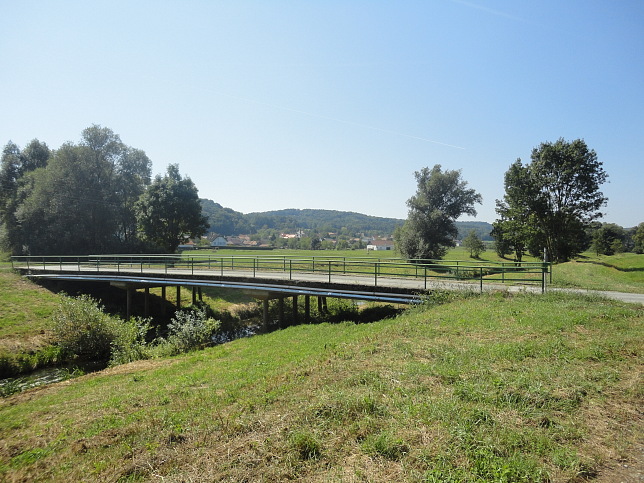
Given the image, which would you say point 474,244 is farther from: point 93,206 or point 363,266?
point 93,206

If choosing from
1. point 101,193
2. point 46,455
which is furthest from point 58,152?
point 46,455

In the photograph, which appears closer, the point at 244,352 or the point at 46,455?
the point at 46,455

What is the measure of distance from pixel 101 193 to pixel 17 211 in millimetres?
8750

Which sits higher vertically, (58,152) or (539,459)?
(58,152)

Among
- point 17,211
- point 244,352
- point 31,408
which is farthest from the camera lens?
point 17,211

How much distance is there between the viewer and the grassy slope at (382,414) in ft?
12.3

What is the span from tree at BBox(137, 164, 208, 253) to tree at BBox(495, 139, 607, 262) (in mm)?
34701

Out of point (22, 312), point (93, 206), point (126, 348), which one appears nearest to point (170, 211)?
point (93, 206)

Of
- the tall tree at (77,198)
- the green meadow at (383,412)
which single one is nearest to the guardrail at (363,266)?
the tall tree at (77,198)

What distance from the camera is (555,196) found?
31625 mm

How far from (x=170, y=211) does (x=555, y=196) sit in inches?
1564

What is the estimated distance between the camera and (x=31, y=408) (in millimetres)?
8516

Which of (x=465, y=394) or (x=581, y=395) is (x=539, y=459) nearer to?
(x=465, y=394)

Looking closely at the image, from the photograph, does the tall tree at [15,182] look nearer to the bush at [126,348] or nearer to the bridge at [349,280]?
the bridge at [349,280]
